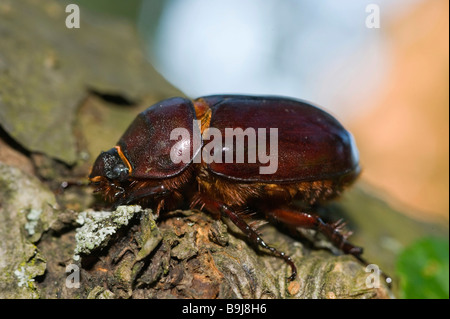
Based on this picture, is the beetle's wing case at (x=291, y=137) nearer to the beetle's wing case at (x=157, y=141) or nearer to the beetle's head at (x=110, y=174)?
the beetle's wing case at (x=157, y=141)

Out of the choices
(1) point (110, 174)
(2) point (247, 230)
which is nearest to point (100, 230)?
(1) point (110, 174)

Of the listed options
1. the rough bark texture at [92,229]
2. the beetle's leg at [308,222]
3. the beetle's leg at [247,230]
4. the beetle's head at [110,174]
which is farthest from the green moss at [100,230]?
the beetle's leg at [308,222]

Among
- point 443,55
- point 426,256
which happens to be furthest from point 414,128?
point 426,256

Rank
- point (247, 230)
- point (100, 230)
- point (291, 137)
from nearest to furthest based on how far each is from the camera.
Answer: point (100, 230) → point (247, 230) → point (291, 137)

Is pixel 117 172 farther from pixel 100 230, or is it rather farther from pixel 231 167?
pixel 231 167

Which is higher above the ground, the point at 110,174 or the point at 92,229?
the point at 110,174

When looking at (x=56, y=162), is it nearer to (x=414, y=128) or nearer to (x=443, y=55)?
(x=414, y=128)

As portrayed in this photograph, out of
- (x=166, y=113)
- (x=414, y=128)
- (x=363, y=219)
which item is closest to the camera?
(x=166, y=113)
